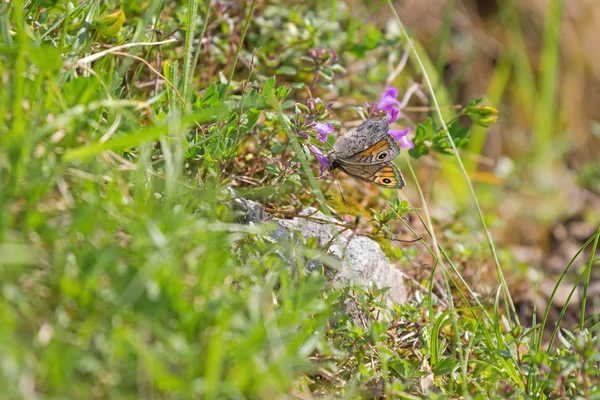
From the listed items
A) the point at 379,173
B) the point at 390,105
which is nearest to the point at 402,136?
the point at 390,105

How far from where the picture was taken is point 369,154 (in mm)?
2551

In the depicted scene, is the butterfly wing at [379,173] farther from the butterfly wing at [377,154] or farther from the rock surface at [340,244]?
the rock surface at [340,244]

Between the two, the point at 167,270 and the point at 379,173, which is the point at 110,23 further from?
the point at 167,270

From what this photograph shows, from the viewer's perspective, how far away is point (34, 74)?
6.03 ft

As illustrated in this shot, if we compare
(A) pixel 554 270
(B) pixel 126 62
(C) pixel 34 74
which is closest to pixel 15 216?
(C) pixel 34 74

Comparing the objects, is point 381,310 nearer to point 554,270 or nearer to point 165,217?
point 165,217

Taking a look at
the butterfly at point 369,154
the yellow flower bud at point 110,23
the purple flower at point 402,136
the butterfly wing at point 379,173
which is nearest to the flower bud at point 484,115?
the purple flower at point 402,136

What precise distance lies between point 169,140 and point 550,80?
14.7 feet

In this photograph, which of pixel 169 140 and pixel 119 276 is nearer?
pixel 119 276

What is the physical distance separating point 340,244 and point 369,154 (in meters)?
0.50

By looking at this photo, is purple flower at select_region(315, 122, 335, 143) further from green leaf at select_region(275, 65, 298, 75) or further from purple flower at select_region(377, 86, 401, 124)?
green leaf at select_region(275, 65, 298, 75)

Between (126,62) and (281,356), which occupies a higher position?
(126,62)

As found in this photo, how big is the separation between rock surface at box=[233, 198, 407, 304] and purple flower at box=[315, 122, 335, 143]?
0.30m

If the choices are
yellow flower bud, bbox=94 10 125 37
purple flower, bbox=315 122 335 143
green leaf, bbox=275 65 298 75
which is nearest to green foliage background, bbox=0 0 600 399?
yellow flower bud, bbox=94 10 125 37
